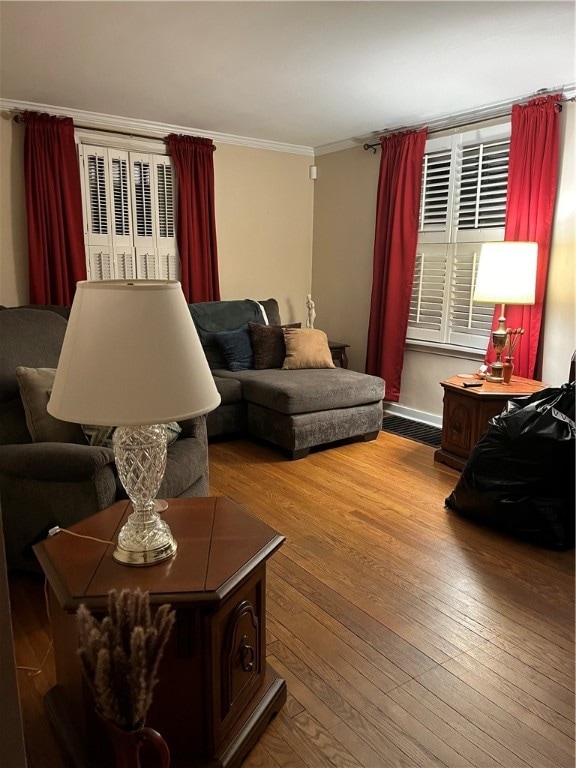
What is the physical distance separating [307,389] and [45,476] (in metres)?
2.09

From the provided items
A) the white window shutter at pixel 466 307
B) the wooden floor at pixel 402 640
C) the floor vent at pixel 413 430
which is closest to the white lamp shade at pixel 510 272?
the white window shutter at pixel 466 307

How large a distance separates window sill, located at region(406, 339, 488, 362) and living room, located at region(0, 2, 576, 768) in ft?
0.06

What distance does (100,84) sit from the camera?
12.1 ft

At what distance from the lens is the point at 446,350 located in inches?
186

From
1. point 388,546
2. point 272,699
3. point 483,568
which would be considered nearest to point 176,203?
point 388,546

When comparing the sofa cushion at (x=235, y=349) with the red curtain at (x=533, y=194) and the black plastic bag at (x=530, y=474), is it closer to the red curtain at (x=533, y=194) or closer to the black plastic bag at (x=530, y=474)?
the red curtain at (x=533, y=194)

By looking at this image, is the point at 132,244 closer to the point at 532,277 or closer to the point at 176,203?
the point at 176,203

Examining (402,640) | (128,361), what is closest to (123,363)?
(128,361)

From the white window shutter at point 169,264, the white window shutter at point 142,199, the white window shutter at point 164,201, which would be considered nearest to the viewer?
the white window shutter at point 142,199

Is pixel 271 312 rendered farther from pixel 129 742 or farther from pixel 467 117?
pixel 129 742

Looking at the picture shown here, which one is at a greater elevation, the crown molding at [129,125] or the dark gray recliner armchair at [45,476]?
the crown molding at [129,125]

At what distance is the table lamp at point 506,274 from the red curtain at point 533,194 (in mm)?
305

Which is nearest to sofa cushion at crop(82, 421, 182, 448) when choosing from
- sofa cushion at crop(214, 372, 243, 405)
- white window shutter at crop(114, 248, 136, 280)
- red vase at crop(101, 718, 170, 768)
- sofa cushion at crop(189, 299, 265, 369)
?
red vase at crop(101, 718, 170, 768)

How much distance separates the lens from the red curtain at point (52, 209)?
4.23 meters
